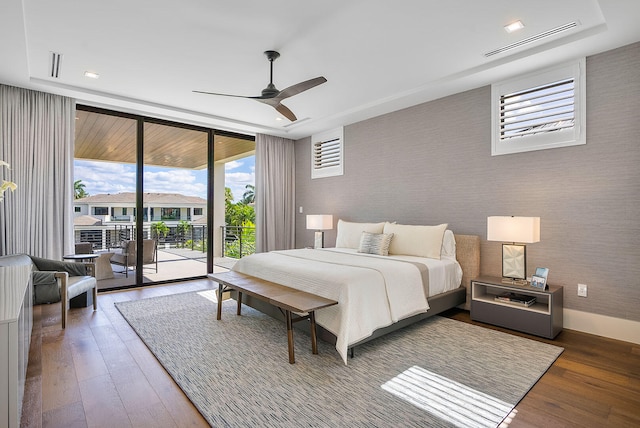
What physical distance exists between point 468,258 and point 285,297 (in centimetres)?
238

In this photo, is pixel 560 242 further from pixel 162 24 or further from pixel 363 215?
pixel 162 24

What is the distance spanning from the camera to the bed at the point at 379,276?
2666mm

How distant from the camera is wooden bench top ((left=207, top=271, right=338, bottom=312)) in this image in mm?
2508

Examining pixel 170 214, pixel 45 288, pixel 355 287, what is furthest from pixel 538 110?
pixel 45 288

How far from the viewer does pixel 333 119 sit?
538 cm

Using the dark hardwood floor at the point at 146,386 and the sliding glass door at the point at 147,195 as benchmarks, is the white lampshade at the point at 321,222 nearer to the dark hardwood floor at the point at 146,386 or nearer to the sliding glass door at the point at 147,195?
the sliding glass door at the point at 147,195

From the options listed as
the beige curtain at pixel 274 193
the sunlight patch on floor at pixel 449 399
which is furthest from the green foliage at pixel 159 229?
the sunlight patch on floor at pixel 449 399

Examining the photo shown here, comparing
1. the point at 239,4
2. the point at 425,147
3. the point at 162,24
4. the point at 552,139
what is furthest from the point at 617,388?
the point at 162,24

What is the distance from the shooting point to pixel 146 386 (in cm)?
222

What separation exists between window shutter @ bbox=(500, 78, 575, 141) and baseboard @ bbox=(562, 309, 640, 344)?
1.89 meters

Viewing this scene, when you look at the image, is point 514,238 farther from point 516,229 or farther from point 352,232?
point 352,232

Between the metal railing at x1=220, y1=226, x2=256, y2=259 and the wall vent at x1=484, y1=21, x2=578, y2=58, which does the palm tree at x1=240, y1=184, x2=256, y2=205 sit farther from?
the wall vent at x1=484, y1=21, x2=578, y2=58

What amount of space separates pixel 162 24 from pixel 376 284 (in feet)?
9.34

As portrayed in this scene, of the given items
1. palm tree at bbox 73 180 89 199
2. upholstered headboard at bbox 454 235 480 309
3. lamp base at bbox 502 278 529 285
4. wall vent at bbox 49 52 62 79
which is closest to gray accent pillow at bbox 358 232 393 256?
upholstered headboard at bbox 454 235 480 309
